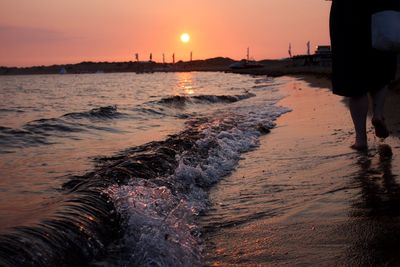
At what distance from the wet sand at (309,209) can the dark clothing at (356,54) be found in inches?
25.3

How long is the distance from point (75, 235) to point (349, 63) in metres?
2.76

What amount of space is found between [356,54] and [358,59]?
5cm

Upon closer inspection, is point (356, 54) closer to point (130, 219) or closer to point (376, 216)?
point (376, 216)

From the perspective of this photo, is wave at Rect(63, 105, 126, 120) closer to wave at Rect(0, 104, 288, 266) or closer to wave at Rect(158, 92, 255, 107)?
wave at Rect(158, 92, 255, 107)

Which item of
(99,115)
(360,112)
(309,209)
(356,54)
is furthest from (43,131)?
(309,209)

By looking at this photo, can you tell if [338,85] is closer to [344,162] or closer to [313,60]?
[344,162]

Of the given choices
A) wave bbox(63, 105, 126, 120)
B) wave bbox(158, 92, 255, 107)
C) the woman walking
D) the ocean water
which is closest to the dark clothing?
the woman walking

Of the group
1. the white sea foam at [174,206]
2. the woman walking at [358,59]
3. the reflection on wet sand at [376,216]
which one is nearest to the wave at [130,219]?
the white sea foam at [174,206]

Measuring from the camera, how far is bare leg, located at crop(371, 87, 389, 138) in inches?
165

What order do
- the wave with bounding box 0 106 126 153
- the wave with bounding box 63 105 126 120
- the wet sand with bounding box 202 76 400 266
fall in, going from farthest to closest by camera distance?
the wave with bounding box 63 105 126 120, the wave with bounding box 0 106 126 153, the wet sand with bounding box 202 76 400 266

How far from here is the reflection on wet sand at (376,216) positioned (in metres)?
2.18

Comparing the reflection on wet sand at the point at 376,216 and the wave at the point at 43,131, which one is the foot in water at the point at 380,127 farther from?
the wave at the point at 43,131

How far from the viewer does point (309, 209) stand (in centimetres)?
304

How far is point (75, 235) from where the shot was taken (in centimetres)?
267
